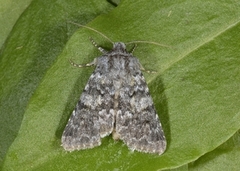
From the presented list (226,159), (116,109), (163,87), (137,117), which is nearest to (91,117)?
(116,109)

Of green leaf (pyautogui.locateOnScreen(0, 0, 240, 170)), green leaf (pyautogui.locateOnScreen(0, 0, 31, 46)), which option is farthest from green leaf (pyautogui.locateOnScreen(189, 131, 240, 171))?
green leaf (pyautogui.locateOnScreen(0, 0, 31, 46))

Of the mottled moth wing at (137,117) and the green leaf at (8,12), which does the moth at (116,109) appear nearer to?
the mottled moth wing at (137,117)

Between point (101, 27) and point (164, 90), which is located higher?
point (101, 27)

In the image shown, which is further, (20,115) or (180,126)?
(20,115)

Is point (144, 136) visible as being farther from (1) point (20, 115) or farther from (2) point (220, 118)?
(1) point (20, 115)

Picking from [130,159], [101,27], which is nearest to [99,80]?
[101,27]

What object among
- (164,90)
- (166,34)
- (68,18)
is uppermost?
(68,18)
